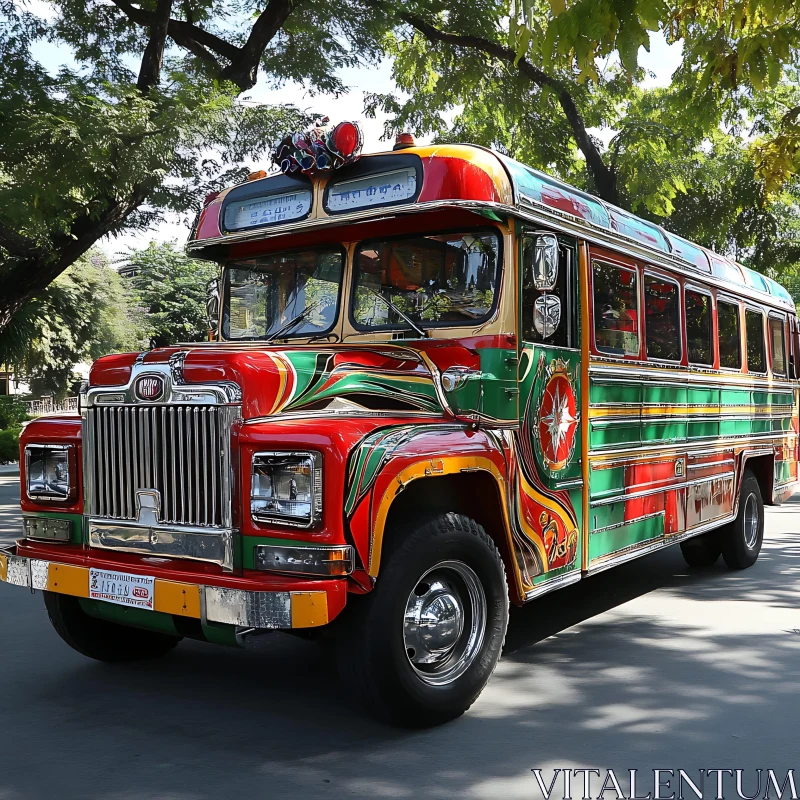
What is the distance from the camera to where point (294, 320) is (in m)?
5.71

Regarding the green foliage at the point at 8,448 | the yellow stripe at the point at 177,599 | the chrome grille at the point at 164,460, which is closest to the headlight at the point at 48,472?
the chrome grille at the point at 164,460

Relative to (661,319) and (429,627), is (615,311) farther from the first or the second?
(429,627)

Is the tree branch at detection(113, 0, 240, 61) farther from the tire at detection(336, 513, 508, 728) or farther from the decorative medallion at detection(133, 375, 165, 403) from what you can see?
the tire at detection(336, 513, 508, 728)

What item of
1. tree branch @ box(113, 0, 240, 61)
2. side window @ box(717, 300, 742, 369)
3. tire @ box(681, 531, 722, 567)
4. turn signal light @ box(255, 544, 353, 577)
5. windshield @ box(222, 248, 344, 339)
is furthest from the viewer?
tree branch @ box(113, 0, 240, 61)

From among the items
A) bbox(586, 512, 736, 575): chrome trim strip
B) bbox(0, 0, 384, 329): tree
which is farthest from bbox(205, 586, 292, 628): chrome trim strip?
bbox(0, 0, 384, 329): tree

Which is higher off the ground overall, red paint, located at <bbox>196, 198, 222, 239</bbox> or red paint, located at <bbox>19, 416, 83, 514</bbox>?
red paint, located at <bbox>196, 198, 222, 239</bbox>

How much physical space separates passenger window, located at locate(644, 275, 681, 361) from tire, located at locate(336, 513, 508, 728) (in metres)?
2.83

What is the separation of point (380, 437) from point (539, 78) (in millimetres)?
13933

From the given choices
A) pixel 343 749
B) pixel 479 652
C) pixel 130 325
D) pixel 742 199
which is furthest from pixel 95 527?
pixel 130 325

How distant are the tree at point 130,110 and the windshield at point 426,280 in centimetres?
833

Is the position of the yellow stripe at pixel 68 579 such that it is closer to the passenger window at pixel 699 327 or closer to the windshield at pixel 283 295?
the windshield at pixel 283 295

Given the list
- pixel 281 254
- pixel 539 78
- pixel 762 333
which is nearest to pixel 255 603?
pixel 281 254

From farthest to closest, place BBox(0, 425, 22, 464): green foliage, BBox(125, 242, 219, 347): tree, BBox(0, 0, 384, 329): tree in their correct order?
BBox(125, 242, 219, 347): tree → BBox(0, 425, 22, 464): green foliage → BBox(0, 0, 384, 329): tree

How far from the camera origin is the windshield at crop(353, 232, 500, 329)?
5156mm
